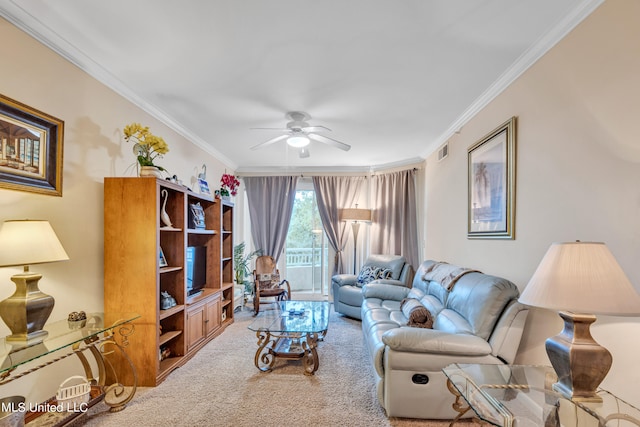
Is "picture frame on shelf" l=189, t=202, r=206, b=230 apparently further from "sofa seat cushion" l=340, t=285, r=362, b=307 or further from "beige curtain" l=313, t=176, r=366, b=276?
"beige curtain" l=313, t=176, r=366, b=276

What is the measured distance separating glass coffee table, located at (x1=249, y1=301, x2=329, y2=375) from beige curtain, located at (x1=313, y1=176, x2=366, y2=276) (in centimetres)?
223

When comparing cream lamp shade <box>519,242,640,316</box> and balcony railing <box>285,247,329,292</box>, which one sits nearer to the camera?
cream lamp shade <box>519,242,640,316</box>

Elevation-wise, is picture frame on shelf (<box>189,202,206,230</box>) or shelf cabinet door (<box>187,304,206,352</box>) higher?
picture frame on shelf (<box>189,202,206,230</box>)

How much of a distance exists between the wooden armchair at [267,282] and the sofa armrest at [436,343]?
3.23 metres

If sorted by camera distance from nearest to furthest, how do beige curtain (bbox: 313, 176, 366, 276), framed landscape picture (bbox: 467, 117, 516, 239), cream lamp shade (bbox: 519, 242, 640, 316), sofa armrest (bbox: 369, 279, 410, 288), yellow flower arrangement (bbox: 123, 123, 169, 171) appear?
cream lamp shade (bbox: 519, 242, 640, 316), framed landscape picture (bbox: 467, 117, 516, 239), yellow flower arrangement (bbox: 123, 123, 169, 171), sofa armrest (bbox: 369, 279, 410, 288), beige curtain (bbox: 313, 176, 366, 276)

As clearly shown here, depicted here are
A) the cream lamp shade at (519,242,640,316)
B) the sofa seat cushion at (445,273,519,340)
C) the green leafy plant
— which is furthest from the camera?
the green leafy plant

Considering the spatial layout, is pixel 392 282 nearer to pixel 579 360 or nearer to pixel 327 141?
pixel 327 141

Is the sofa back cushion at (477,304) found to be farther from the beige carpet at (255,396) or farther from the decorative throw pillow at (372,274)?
the decorative throw pillow at (372,274)

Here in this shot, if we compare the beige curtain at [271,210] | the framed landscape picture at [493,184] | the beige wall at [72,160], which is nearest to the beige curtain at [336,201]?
the beige curtain at [271,210]

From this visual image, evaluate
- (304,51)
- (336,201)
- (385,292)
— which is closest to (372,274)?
(385,292)

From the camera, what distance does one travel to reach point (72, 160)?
2.29 m

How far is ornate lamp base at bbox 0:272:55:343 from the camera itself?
5.71 ft

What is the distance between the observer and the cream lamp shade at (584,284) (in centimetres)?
119

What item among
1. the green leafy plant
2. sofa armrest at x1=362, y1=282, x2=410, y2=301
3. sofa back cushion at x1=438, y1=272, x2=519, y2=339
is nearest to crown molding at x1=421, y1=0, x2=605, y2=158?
sofa back cushion at x1=438, y1=272, x2=519, y2=339
